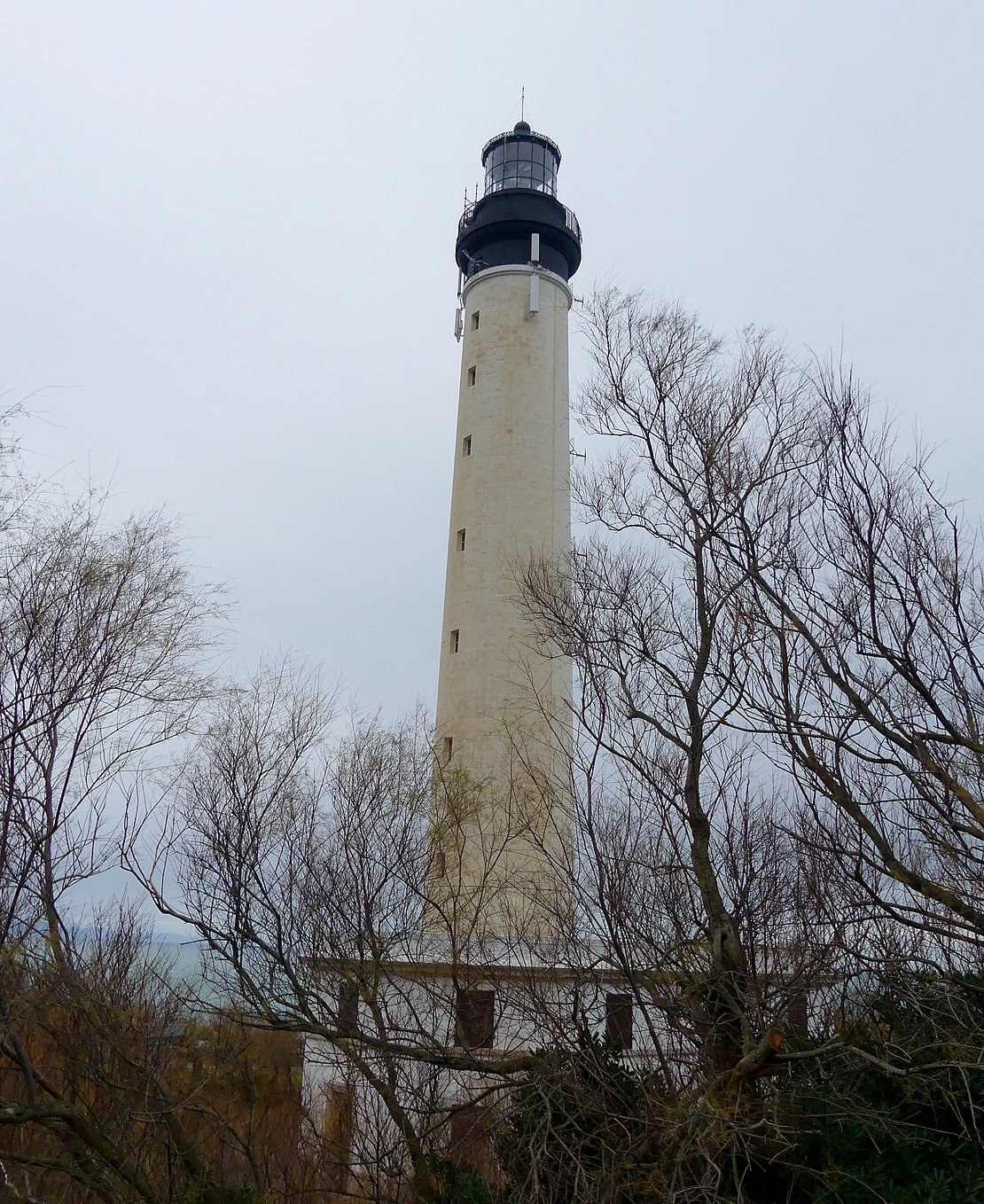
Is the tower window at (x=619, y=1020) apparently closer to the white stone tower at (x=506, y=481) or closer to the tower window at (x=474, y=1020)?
the tower window at (x=474, y=1020)

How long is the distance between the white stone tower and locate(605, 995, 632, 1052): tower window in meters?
4.21

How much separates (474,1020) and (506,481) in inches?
462

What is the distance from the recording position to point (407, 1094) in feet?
33.2

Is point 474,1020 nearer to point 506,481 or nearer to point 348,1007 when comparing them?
point 348,1007

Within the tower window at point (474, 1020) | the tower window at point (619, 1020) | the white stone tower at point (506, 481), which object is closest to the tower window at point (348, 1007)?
the tower window at point (474, 1020)

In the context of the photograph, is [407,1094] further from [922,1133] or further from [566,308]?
[566,308]

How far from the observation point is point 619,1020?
11617 mm

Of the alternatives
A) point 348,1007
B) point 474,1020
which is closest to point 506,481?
point 474,1020

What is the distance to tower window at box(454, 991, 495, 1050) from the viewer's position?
32.9ft

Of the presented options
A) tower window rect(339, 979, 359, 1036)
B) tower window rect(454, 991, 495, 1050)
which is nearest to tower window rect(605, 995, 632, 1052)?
tower window rect(454, 991, 495, 1050)

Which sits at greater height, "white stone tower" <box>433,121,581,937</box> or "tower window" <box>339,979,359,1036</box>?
"white stone tower" <box>433,121,581,937</box>

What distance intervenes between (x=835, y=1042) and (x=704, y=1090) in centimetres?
106

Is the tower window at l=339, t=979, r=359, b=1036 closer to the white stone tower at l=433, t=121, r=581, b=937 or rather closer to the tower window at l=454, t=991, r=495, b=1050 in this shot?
the tower window at l=454, t=991, r=495, b=1050

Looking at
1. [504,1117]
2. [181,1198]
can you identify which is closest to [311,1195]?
[181,1198]
